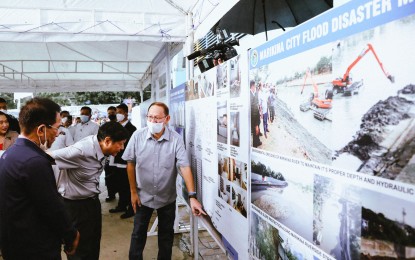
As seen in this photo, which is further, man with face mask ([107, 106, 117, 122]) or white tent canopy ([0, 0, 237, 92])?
man with face mask ([107, 106, 117, 122])

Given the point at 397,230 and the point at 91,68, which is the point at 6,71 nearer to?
the point at 91,68

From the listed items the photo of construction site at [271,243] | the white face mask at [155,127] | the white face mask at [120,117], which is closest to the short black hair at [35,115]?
the white face mask at [155,127]

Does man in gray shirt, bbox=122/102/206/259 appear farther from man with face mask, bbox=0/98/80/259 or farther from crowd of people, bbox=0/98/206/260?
man with face mask, bbox=0/98/80/259

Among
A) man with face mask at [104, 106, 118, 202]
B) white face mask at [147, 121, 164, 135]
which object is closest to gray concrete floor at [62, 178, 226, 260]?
man with face mask at [104, 106, 118, 202]

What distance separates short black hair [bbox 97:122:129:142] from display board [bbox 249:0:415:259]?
3.92 feet

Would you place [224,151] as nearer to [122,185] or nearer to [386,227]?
[386,227]

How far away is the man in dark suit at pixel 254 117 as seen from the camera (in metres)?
1.74

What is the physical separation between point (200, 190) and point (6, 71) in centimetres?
941

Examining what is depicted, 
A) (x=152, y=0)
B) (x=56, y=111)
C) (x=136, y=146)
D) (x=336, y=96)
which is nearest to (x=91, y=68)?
(x=152, y=0)

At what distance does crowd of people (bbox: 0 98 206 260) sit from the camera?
1646 mm

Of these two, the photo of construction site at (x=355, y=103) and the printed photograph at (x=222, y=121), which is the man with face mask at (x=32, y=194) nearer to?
the printed photograph at (x=222, y=121)

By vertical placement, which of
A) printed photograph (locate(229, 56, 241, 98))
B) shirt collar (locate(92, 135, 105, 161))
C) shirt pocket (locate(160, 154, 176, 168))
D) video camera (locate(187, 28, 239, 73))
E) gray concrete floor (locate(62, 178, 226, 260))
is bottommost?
gray concrete floor (locate(62, 178, 226, 260))

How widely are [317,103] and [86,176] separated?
75.0 inches

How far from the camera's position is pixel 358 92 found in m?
1.03
